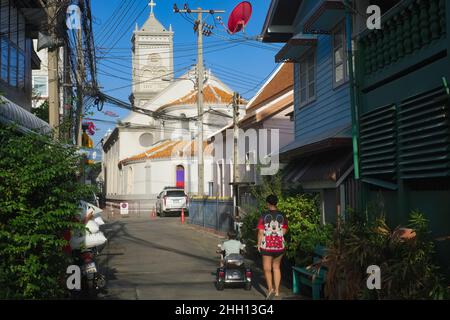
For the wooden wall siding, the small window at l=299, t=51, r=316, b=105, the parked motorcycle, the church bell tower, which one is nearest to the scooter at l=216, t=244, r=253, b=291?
the parked motorcycle

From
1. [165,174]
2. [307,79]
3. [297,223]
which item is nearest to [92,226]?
[297,223]

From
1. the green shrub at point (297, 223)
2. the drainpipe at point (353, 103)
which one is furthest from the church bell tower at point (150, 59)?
the drainpipe at point (353, 103)

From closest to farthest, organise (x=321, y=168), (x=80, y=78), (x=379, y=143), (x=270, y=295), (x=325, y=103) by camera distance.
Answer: (x=379, y=143) < (x=270, y=295) < (x=321, y=168) < (x=325, y=103) < (x=80, y=78)

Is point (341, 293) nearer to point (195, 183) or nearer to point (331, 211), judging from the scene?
point (331, 211)

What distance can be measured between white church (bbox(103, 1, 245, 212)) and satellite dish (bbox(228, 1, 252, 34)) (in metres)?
12.2

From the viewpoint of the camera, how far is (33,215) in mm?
7297

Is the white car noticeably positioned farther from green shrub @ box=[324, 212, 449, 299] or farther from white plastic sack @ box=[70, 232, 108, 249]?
green shrub @ box=[324, 212, 449, 299]

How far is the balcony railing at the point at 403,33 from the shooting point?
7.68 metres

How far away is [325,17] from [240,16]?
6697 mm

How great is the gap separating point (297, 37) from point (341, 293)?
8.53m

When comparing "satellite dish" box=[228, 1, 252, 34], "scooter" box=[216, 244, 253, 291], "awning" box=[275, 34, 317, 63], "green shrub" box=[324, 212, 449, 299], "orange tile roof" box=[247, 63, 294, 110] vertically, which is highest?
"satellite dish" box=[228, 1, 252, 34]

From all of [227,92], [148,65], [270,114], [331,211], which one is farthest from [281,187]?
[148,65]

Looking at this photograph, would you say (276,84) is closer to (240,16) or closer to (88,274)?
(240,16)

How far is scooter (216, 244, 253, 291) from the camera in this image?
1020 cm
